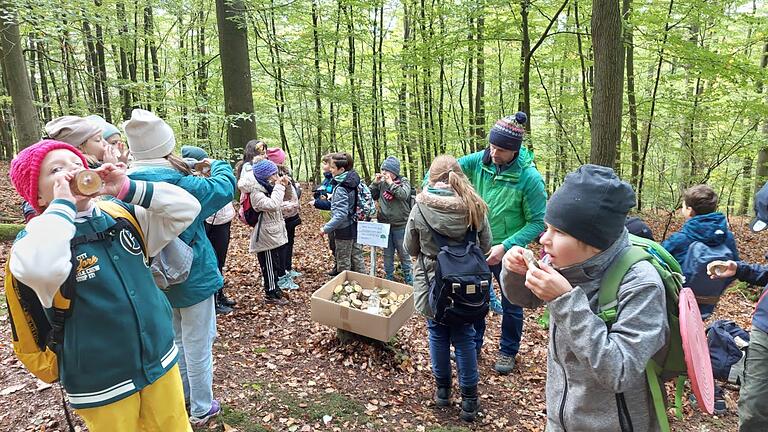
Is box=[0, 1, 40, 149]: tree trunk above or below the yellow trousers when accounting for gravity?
above

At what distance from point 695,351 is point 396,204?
519cm

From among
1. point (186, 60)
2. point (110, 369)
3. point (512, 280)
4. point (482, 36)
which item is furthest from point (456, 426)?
point (186, 60)

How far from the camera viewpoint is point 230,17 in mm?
7965

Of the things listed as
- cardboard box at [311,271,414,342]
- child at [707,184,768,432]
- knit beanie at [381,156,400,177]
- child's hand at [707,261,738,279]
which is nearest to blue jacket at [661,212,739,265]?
child's hand at [707,261,738,279]

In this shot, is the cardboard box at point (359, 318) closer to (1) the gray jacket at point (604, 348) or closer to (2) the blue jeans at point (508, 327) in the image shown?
(2) the blue jeans at point (508, 327)

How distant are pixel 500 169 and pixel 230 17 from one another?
6.60 meters

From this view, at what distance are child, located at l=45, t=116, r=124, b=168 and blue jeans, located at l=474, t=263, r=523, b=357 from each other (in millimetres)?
3526

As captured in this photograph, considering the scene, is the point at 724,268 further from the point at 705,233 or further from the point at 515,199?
the point at 515,199

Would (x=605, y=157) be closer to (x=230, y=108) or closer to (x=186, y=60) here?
(x=230, y=108)

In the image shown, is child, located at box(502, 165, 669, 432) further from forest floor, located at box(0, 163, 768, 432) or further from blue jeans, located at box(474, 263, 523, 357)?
blue jeans, located at box(474, 263, 523, 357)

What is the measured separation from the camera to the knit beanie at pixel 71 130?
2.45 metres

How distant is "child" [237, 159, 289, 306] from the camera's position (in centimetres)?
553

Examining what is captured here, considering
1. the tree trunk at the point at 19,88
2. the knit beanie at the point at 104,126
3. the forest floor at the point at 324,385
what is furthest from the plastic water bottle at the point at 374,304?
the tree trunk at the point at 19,88

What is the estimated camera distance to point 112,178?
2.03m
